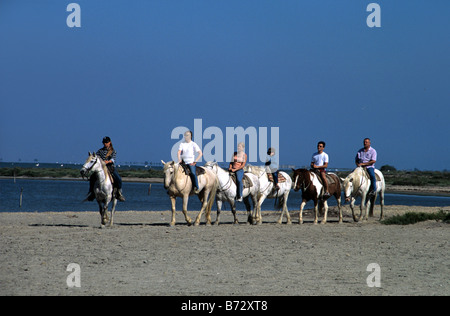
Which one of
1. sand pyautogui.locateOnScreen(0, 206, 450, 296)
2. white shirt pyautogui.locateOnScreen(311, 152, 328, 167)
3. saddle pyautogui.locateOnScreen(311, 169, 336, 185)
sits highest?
white shirt pyautogui.locateOnScreen(311, 152, 328, 167)

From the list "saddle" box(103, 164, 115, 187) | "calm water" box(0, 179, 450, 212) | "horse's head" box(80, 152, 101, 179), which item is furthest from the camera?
"calm water" box(0, 179, 450, 212)

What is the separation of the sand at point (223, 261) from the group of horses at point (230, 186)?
1.28 meters

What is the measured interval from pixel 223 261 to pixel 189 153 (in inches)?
256

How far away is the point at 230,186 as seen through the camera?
19516 millimetres

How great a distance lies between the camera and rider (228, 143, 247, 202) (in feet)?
64.0

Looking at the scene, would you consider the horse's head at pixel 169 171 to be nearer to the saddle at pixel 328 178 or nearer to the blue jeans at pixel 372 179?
the saddle at pixel 328 178

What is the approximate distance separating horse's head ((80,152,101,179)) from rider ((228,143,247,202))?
4.43 metres

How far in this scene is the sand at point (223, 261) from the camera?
31.2ft
